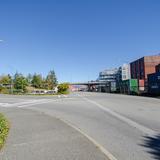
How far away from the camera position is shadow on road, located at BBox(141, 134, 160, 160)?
7734mm

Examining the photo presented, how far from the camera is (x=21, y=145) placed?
8930 millimetres

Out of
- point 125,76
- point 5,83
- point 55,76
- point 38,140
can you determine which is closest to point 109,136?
point 38,140

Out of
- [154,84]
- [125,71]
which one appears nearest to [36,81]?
[125,71]

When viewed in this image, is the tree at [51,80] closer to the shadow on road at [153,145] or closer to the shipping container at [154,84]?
the shipping container at [154,84]

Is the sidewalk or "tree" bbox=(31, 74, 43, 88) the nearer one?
the sidewalk

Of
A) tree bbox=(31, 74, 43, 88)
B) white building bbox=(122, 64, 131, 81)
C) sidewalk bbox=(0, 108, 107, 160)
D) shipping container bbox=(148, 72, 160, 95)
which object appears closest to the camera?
sidewalk bbox=(0, 108, 107, 160)

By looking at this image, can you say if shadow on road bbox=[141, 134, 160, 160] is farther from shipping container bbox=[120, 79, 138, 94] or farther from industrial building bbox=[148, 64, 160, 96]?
shipping container bbox=[120, 79, 138, 94]

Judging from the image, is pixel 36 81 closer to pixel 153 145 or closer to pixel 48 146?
pixel 48 146

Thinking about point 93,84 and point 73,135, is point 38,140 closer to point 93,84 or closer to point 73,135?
point 73,135

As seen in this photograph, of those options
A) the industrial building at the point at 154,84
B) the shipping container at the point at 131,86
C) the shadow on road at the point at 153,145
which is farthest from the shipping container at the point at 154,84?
the shadow on road at the point at 153,145

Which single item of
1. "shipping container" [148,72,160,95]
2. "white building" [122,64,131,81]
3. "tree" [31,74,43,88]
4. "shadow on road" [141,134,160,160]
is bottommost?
"shadow on road" [141,134,160,160]

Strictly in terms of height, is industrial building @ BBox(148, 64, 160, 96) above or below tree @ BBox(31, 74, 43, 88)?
below

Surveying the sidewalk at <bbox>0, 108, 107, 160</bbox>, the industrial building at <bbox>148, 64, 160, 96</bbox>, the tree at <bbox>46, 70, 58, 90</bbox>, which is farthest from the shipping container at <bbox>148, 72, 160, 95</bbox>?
the tree at <bbox>46, 70, 58, 90</bbox>

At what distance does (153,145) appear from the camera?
9031 mm
